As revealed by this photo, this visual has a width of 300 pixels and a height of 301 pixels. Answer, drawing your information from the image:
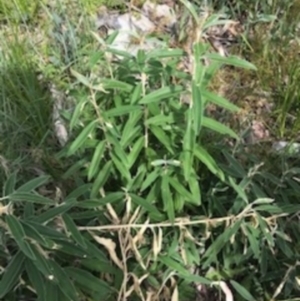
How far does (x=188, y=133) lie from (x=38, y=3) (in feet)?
3.99

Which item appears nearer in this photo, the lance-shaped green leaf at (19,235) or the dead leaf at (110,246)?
the lance-shaped green leaf at (19,235)

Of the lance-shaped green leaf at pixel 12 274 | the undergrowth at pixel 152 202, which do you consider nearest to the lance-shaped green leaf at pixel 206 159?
the undergrowth at pixel 152 202

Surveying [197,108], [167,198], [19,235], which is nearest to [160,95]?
[197,108]

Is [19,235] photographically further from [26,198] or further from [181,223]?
[181,223]

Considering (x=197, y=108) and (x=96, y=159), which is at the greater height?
(x=197, y=108)

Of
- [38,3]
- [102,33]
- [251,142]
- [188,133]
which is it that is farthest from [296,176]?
[38,3]

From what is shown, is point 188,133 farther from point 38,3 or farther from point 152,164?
point 38,3

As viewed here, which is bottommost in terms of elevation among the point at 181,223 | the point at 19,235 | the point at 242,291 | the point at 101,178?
the point at 242,291

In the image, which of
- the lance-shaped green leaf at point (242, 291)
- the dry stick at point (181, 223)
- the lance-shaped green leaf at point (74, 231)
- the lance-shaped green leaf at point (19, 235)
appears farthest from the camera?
the lance-shaped green leaf at point (242, 291)

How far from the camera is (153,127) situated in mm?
1959

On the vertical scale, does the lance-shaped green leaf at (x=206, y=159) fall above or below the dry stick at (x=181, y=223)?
above

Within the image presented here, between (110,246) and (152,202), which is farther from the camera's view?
(152,202)

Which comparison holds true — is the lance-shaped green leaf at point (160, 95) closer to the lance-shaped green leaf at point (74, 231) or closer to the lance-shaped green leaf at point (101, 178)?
the lance-shaped green leaf at point (101, 178)

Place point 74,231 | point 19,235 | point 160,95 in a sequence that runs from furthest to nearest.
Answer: point 160,95
point 74,231
point 19,235
